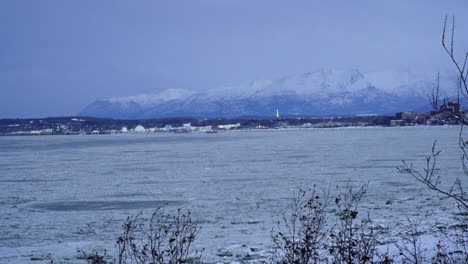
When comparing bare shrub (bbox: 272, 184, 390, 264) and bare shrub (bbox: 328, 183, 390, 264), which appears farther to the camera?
bare shrub (bbox: 272, 184, 390, 264)

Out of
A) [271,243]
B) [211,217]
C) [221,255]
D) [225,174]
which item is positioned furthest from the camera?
[225,174]

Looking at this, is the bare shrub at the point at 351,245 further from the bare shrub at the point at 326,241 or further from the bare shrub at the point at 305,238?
the bare shrub at the point at 305,238

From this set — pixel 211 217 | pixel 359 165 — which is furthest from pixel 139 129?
pixel 211 217

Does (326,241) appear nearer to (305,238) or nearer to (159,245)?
(305,238)

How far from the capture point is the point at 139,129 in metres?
163

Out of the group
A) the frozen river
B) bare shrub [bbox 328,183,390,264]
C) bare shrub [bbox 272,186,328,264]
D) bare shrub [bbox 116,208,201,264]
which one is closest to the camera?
bare shrub [bbox 328,183,390,264]

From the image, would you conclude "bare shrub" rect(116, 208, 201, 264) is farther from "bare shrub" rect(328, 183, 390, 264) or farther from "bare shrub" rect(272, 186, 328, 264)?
"bare shrub" rect(328, 183, 390, 264)

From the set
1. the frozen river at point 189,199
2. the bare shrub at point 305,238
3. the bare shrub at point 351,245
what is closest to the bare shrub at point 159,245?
the frozen river at point 189,199

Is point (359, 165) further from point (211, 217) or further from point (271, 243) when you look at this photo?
point (271, 243)

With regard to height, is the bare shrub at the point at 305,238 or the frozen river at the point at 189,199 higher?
the bare shrub at the point at 305,238

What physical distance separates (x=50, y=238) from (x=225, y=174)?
12.0 meters

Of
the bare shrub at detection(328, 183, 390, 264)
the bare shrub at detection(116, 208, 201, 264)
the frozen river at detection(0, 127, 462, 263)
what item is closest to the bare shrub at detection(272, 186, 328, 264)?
the bare shrub at detection(328, 183, 390, 264)

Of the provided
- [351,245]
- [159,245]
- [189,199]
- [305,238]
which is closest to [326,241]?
[305,238]

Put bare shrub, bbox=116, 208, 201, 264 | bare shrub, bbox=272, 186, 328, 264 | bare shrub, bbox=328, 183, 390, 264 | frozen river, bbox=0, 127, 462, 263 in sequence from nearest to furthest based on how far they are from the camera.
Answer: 1. bare shrub, bbox=328, 183, 390, 264
2. bare shrub, bbox=116, 208, 201, 264
3. bare shrub, bbox=272, 186, 328, 264
4. frozen river, bbox=0, 127, 462, 263
